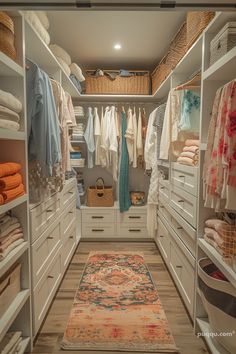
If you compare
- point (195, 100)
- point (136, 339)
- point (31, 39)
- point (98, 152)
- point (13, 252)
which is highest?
point (31, 39)

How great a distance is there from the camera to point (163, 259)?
2965mm

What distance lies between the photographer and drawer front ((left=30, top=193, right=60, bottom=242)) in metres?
1.66

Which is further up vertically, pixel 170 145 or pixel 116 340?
pixel 170 145

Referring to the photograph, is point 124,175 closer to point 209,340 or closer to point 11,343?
point 209,340

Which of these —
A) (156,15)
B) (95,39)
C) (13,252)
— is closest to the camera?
(13,252)

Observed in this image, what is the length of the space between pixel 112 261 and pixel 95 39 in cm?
242

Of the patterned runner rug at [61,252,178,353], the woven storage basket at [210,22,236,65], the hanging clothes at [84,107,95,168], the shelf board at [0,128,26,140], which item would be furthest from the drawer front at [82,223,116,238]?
the woven storage basket at [210,22,236,65]

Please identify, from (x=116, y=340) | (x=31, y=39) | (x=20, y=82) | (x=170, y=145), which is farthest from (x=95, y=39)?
(x=116, y=340)

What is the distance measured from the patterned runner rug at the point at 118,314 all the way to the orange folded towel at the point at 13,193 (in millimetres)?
1041

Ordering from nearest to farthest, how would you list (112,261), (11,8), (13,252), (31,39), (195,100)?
(11,8) < (13,252) < (31,39) < (195,100) < (112,261)

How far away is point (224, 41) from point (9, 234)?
1.55m

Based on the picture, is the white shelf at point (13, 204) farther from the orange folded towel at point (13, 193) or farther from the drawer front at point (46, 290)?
the drawer front at point (46, 290)

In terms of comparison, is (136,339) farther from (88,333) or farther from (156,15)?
(156,15)

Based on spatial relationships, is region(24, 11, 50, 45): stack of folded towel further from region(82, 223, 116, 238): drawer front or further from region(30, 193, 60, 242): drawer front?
region(82, 223, 116, 238): drawer front
